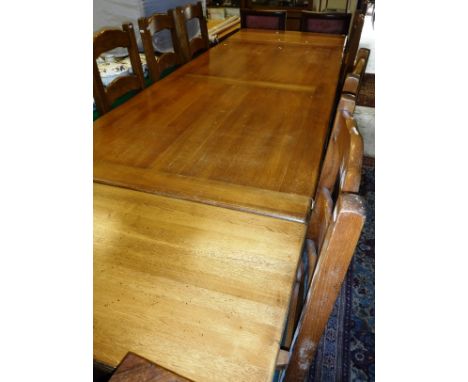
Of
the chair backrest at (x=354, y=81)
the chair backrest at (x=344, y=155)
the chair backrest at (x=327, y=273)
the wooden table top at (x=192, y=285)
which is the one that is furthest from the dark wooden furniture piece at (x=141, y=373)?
the chair backrest at (x=354, y=81)

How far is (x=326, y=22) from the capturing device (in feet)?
8.83

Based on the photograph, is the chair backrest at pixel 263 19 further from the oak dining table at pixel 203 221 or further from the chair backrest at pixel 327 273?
the chair backrest at pixel 327 273

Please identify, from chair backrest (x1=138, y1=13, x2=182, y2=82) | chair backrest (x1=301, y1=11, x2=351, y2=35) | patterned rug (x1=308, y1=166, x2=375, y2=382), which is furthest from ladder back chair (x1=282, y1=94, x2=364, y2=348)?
chair backrest (x1=301, y1=11, x2=351, y2=35)

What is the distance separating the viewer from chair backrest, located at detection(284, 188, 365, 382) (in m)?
0.46

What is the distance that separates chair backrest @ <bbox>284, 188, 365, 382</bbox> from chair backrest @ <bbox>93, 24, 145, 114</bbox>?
109 cm

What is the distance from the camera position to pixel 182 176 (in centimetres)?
93

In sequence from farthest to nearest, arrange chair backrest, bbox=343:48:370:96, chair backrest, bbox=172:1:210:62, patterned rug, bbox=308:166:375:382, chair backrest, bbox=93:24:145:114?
chair backrest, bbox=172:1:210:62 → chair backrest, bbox=93:24:145:114 → patterned rug, bbox=308:166:375:382 → chair backrest, bbox=343:48:370:96

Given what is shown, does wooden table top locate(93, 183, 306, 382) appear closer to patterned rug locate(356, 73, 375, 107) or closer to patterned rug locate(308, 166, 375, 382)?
patterned rug locate(308, 166, 375, 382)

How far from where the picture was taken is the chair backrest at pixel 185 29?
6.28 ft

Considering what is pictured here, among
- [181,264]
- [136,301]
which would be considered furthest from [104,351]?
[181,264]

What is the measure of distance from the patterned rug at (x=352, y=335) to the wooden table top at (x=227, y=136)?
0.39 meters

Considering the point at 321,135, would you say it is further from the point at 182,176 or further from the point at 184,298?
the point at 184,298

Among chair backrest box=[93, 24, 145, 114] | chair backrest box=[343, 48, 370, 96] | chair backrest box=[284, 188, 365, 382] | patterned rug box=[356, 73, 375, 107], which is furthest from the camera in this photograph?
patterned rug box=[356, 73, 375, 107]
